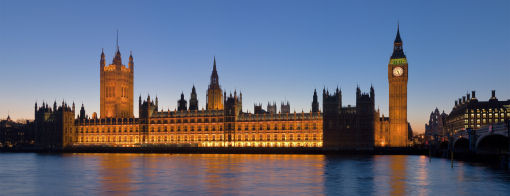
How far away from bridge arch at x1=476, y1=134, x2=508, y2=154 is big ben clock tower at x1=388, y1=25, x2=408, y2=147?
137 ft

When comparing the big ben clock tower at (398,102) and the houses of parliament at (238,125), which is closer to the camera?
the houses of parliament at (238,125)

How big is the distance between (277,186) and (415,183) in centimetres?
1339

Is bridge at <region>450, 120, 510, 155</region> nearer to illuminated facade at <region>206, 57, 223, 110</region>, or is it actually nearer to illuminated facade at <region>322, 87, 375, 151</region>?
illuminated facade at <region>322, 87, 375, 151</region>

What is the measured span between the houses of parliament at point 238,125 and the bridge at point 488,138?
84.8 feet

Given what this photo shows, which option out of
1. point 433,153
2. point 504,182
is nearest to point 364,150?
point 433,153

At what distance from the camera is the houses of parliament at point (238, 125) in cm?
13462

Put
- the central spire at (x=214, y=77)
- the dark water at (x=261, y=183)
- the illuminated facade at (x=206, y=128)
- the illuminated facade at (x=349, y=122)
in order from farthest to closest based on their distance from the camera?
the central spire at (x=214, y=77) → the illuminated facade at (x=206, y=128) → the illuminated facade at (x=349, y=122) → the dark water at (x=261, y=183)

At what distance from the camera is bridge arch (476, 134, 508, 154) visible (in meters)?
83.1

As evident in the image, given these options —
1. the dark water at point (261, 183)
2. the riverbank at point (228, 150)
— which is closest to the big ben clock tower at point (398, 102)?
the riverbank at point (228, 150)

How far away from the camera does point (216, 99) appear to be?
174 metres

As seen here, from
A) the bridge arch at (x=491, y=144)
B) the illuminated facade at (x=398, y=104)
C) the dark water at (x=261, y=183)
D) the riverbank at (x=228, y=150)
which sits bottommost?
the riverbank at (x=228, y=150)

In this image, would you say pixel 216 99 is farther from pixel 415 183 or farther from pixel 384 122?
pixel 415 183

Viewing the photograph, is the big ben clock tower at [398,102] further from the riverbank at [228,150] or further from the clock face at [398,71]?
the riverbank at [228,150]

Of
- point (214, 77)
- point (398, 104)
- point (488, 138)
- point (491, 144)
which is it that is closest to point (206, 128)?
point (214, 77)
